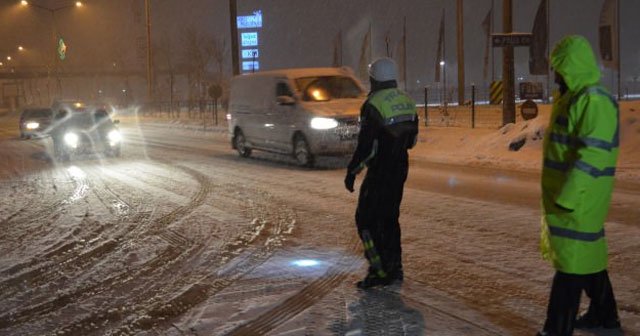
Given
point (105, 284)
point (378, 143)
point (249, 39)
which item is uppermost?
point (249, 39)

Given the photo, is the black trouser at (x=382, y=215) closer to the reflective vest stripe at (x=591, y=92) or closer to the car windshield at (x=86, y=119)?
the reflective vest stripe at (x=591, y=92)

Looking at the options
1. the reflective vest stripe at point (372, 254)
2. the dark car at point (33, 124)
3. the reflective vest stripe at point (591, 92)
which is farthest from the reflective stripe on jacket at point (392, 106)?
the dark car at point (33, 124)

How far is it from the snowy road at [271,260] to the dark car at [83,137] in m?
6.32

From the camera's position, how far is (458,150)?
1756cm

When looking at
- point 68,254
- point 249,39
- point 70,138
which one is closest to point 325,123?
point 68,254

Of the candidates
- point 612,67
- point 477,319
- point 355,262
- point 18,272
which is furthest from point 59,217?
point 612,67

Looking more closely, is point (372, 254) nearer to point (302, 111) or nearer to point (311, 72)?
point (302, 111)

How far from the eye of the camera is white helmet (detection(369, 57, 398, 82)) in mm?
5516

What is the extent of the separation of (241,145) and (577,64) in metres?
14.7

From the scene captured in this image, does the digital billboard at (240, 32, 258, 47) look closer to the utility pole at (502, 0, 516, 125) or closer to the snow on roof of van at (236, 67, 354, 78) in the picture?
the utility pole at (502, 0, 516, 125)

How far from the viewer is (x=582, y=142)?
357 cm

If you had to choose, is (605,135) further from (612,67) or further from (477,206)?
(612,67)

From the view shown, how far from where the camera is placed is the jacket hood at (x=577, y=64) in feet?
12.0

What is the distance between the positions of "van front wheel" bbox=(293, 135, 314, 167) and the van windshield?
0.92 m
